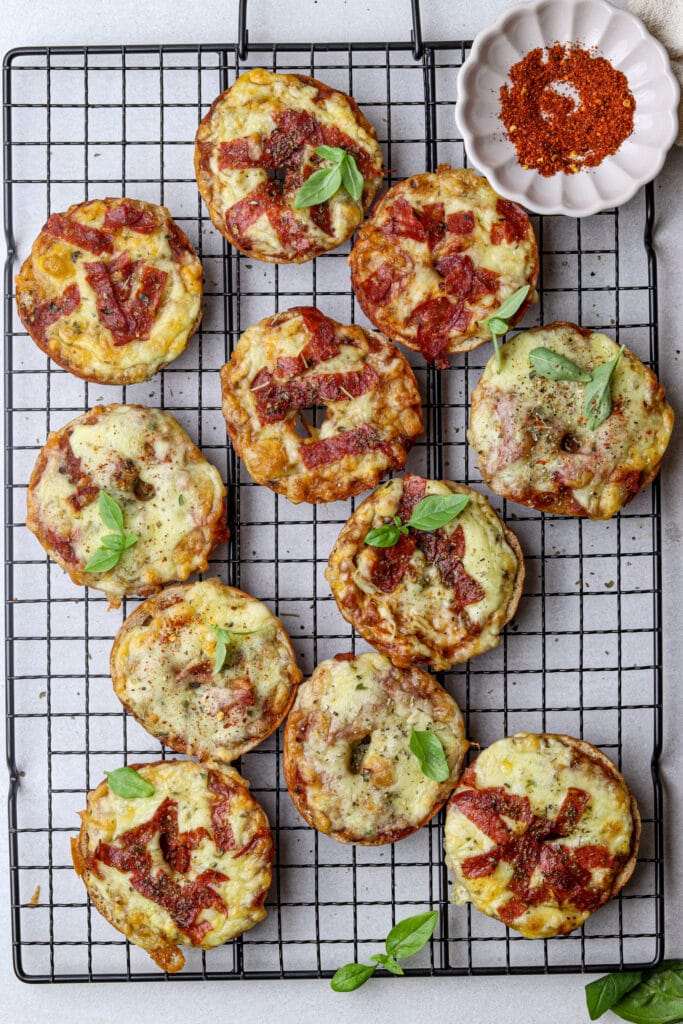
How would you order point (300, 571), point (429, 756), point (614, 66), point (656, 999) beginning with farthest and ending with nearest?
point (300, 571)
point (656, 999)
point (614, 66)
point (429, 756)

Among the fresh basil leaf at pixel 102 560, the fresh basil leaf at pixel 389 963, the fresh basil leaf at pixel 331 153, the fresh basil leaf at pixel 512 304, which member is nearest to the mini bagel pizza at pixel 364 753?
the fresh basil leaf at pixel 389 963

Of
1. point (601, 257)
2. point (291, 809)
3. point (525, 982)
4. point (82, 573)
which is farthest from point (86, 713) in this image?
point (601, 257)

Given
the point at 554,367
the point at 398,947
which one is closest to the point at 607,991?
the point at 398,947

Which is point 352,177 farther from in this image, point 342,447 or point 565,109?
point 342,447

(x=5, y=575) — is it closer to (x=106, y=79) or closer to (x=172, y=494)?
(x=172, y=494)

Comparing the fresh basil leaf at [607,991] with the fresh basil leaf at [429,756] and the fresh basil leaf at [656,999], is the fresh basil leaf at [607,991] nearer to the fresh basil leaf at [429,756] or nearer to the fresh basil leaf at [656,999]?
the fresh basil leaf at [656,999]
